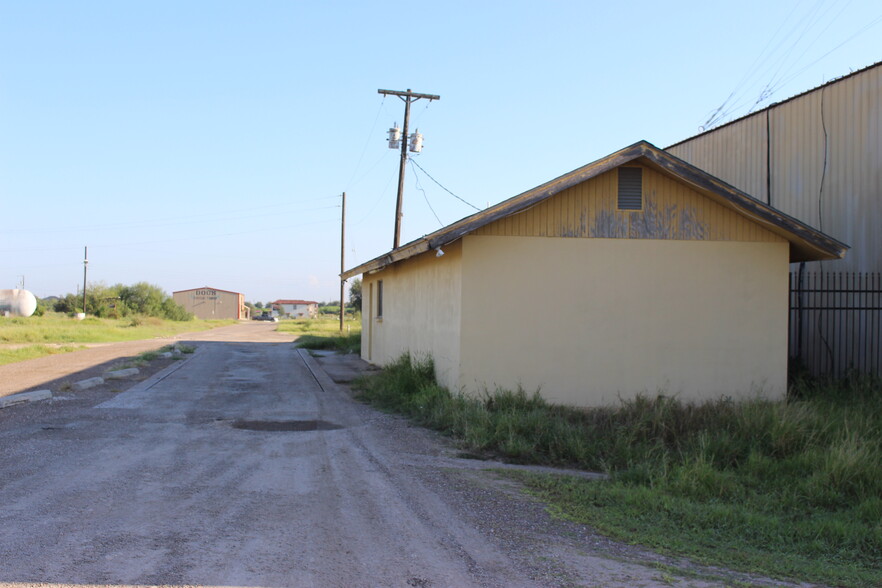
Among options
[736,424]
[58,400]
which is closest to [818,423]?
[736,424]

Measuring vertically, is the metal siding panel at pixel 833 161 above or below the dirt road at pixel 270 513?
above

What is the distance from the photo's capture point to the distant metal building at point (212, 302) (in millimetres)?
118500

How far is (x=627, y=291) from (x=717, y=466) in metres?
3.60

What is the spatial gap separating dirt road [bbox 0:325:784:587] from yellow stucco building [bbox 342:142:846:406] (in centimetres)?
233

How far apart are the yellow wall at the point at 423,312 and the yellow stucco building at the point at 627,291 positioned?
0.39ft

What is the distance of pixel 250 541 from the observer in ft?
16.6

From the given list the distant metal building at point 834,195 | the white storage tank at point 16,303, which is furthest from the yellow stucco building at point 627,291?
the white storage tank at point 16,303

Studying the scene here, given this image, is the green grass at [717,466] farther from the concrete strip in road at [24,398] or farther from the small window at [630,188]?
the concrete strip in road at [24,398]

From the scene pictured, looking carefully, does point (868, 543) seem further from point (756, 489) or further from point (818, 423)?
point (818, 423)

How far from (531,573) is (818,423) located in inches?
252

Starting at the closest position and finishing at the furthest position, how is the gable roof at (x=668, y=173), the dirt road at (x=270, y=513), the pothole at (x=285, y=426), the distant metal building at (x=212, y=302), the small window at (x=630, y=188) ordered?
the dirt road at (x=270, y=513)
the pothole at (x=285, y=426)
the gable roof at (x=668, y=173)
the small window at (x=630, y=188)
the distant metal building at (x=212, y=302)

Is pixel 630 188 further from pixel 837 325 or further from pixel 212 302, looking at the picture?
pixel 212 302

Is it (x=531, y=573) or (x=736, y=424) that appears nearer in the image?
(x=531, y=573)

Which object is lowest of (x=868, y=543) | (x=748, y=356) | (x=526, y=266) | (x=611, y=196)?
(x=868, y=543)
